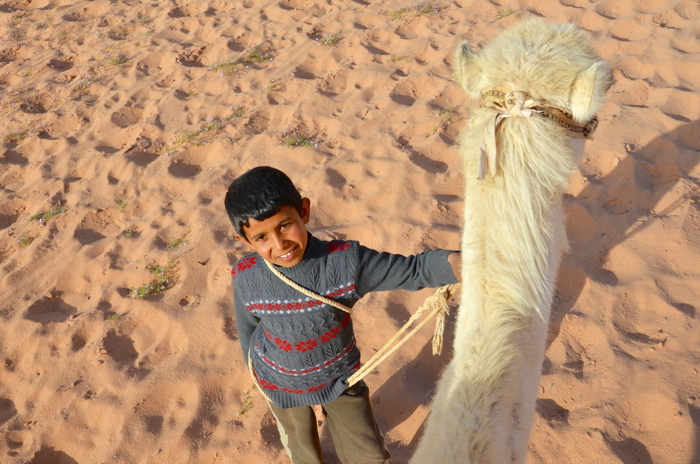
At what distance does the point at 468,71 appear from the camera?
60.6 inches

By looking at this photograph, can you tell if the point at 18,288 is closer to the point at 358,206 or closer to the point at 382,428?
the point at 358,206

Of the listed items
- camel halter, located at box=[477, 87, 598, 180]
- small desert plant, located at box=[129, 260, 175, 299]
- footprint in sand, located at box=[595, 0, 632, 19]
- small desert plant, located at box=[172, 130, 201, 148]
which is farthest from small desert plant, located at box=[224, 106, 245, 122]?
footprint in sand, located at box=[595, 0, 632, 19]

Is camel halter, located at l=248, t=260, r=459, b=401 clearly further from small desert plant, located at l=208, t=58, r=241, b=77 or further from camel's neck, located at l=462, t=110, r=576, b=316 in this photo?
small desert plant, located at l=208, t=58, r=241, b=77

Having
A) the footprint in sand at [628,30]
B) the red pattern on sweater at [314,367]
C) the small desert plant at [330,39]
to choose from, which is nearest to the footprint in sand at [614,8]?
the footprint in sand at [628,30]

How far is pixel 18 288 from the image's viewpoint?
368cm

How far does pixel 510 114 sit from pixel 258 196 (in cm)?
82

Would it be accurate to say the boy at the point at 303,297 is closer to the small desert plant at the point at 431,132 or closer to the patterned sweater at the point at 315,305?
the patterned sweater at the point at 315,305

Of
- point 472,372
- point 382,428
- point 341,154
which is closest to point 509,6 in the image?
point 341,154

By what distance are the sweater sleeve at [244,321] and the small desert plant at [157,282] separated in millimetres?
1714

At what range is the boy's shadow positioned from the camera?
108 inches

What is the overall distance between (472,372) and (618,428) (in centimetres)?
173

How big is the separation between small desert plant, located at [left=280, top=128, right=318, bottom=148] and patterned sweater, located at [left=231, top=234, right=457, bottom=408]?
2850 millimetres

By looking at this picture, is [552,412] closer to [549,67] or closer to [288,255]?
[288,255]

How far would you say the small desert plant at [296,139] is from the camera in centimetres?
459
